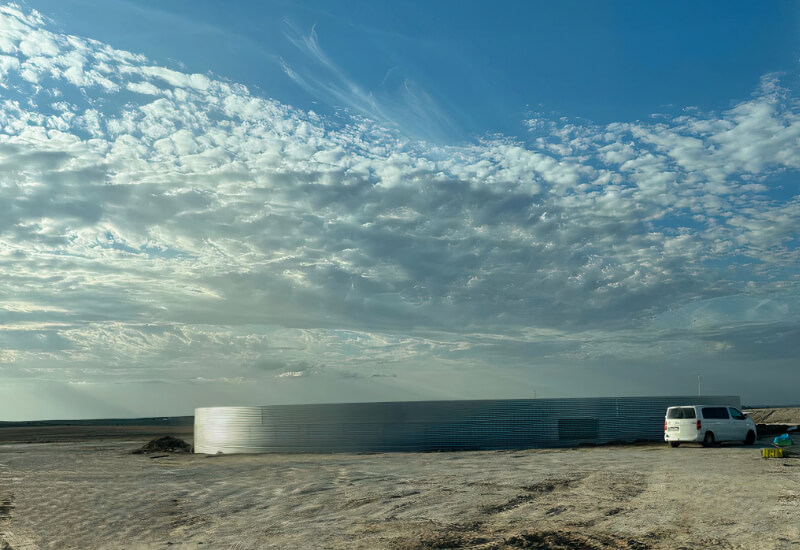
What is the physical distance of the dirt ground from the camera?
12.0m

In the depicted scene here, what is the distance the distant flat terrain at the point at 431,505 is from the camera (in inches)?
474

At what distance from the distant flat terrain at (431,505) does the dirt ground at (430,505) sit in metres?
0.04

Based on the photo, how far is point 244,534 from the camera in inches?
524

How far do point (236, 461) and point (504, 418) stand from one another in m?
12.5

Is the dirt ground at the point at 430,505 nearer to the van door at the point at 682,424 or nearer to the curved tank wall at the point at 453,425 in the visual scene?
the van door at the point at 682,424

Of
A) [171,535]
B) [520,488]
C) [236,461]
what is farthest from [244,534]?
[236,461]

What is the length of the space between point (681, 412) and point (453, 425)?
10263 millimetres

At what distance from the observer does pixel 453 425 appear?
34.4m

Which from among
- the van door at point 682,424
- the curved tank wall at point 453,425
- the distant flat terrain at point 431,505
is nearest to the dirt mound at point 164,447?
the curved tank wall at point 453,425

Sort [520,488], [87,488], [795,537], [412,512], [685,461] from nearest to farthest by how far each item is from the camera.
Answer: [795,537], [412,512], [520,488], [87,488], [685,461]

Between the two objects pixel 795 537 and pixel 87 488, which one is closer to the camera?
pixel 795 537

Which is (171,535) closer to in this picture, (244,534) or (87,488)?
(244,534)

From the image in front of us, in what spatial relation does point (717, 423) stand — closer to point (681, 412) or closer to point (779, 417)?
point (681, 412)

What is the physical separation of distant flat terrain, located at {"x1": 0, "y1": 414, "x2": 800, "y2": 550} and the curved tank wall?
7.99 metres
